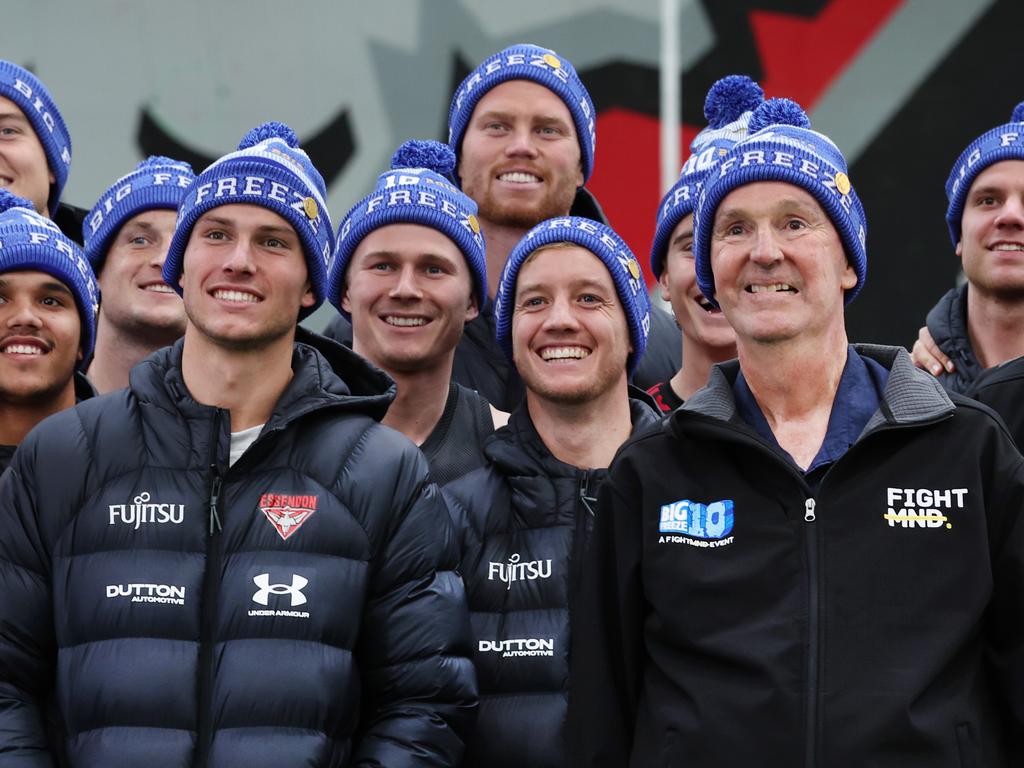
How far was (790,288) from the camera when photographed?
302cm

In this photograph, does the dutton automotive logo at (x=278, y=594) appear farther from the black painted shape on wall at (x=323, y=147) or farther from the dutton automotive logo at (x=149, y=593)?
the black painted shape on wall at (x=323, y=147)

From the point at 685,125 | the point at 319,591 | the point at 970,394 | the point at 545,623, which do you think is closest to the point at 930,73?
the point at 685,125

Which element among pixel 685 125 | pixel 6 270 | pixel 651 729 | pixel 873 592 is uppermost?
pixel 685 125

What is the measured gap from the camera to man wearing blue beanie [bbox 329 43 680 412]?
4.93 metres

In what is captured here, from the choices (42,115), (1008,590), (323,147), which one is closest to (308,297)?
(1008,590)

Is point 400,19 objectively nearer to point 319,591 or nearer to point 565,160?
point 565,160

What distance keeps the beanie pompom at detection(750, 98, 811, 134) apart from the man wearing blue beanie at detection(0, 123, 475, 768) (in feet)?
3.35

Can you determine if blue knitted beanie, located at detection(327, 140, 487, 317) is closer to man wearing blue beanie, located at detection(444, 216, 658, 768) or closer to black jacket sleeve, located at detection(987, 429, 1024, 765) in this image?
man wearing blue beanie, located at detection(444, 216, 658, 768)

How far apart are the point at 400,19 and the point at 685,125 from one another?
1.26m

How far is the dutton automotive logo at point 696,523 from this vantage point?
284 cm

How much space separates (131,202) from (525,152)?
1.16 metres

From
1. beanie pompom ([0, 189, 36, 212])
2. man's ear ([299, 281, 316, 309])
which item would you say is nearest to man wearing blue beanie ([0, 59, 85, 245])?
beanie pompom ([0, 189, 36, 212])

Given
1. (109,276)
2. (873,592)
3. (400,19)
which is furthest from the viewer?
(400,19)

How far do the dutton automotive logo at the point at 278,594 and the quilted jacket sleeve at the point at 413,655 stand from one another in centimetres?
16
